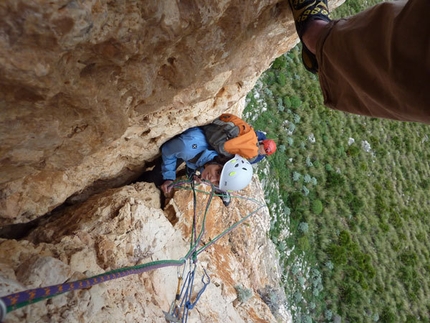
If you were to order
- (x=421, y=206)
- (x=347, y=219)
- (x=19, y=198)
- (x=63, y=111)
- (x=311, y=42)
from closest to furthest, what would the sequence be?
(x=63, y=111) < (x=311, y=42) < (x=19, y=198) < (x=347, y=219) < (x=421, y=206)

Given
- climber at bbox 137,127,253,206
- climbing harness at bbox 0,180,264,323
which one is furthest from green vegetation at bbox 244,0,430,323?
climber at bbox 137,127,253,206

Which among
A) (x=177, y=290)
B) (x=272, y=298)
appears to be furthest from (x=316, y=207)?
(x=177, y=290)

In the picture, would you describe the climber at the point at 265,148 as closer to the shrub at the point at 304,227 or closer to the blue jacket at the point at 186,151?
the blue jacket at the point at 186,151

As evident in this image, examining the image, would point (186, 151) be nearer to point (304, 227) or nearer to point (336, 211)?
point (304, 227)

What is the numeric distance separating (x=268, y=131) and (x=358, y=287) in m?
3.28

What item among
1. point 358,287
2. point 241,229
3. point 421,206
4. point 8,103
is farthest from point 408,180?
point 8,103

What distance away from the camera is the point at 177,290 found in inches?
121

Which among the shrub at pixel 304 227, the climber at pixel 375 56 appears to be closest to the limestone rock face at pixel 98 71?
the climber at pixel 375 56

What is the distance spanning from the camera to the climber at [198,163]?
3731mm

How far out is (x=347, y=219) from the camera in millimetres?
6984

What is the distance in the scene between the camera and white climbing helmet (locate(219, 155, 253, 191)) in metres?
3.73

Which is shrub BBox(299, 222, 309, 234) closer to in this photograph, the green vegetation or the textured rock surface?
the green vegetation

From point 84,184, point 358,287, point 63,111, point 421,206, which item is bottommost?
point 421,206

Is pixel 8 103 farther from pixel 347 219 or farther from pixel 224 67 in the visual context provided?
pixel 347 219
